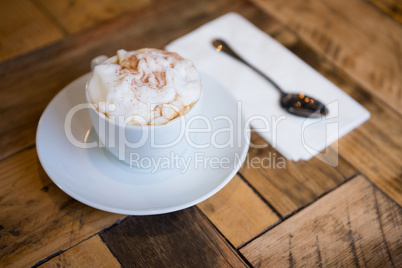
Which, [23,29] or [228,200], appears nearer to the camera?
[228,200]

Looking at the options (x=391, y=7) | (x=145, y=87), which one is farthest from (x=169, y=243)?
(x=391, y=7)

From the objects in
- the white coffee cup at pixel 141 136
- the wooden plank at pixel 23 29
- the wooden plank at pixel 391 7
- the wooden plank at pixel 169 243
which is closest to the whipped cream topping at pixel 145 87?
the white coffee cup at pixel 141 136

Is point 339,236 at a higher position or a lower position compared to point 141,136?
lower

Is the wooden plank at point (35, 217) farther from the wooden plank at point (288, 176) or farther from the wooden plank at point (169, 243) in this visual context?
the wooden plank at point (288, 176)

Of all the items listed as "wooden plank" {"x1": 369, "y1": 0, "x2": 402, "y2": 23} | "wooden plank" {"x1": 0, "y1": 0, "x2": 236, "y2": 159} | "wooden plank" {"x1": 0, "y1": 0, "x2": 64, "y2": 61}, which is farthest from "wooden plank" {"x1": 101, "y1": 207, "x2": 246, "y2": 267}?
"wooden plank" {"x1": 369, "y1": 0, "x2": 402, "y2": 23}

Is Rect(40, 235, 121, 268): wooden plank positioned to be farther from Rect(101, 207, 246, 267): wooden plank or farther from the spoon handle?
the spoon handle

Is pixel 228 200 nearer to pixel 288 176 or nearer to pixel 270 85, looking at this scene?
pixel 288 176

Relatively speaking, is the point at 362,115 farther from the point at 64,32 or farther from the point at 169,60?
the point at 64,32

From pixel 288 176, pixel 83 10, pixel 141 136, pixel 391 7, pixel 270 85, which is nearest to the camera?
pixel 141 136

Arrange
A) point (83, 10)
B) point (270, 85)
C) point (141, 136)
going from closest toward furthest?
point (141, 136) < point (270, 85) < point (83, 10)
